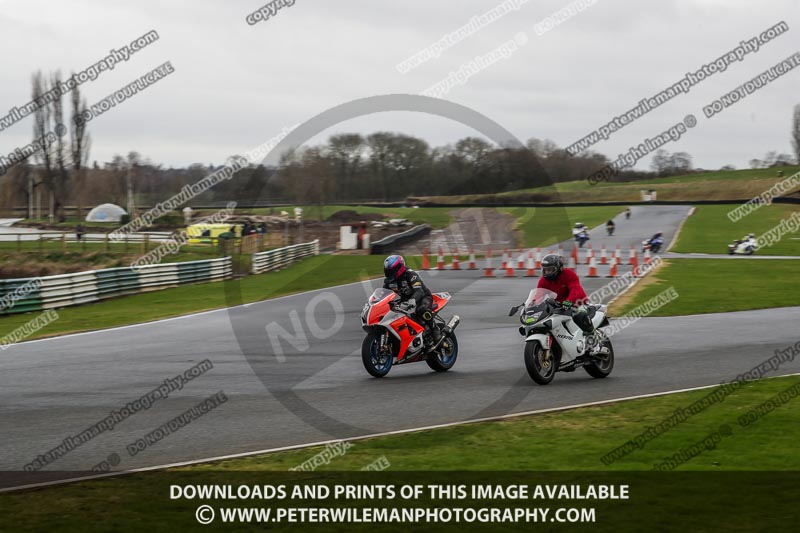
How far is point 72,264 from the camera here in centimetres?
4369

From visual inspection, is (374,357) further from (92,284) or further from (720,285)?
(720,285)

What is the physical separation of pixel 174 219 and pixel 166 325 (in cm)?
5241

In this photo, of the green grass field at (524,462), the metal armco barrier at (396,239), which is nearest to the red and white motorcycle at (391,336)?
the green grass field at (524,462)

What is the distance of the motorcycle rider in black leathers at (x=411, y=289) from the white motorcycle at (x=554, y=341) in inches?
60.2

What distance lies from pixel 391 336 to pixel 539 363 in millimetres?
2314

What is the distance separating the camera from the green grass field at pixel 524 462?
6.30 meters

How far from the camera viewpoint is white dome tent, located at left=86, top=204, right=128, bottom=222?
295 feet

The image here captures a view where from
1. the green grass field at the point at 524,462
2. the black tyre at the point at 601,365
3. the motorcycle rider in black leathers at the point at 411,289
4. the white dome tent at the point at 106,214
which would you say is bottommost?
the green grass field at the point at 524,462

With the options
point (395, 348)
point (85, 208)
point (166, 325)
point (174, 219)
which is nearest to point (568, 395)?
point (395, 348)

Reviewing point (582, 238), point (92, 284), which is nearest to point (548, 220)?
point (582, 238)

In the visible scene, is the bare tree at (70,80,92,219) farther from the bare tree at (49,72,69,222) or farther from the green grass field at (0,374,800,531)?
the green grass field at (0,374,800,531)

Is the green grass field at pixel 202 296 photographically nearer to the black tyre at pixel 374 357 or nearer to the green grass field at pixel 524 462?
the black tyre at pixel 374 357

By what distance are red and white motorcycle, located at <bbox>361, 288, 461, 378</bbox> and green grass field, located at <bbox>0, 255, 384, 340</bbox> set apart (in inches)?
384
